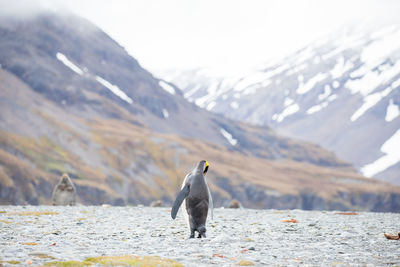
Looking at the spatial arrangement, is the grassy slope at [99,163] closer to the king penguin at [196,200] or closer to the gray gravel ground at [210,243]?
the gray gravel ground at [210,243]

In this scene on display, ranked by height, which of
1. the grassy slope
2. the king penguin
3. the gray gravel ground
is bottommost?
the gray gravel ground

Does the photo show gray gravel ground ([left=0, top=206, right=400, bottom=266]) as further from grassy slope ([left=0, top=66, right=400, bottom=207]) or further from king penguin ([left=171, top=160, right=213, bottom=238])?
grassy slope ([left=0, top=66, right=400, bottom=207])

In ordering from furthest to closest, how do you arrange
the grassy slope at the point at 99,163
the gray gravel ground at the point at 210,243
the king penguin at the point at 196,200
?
the grassy slope at the point at 99,163, the king penguin at the point at 196,200, the gray gravel ground at the point at 210,243

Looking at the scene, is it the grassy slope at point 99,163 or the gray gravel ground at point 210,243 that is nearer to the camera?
the gray gravel ground at point 210,243

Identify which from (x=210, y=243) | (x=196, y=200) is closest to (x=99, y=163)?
(x=196, y=200)

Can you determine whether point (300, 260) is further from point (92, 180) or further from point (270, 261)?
point (92, 180)

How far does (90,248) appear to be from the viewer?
452 inches

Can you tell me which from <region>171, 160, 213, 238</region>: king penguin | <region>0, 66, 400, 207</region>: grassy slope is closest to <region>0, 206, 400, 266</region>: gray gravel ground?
<region>171, 160, 213, 238</region>: king penguin

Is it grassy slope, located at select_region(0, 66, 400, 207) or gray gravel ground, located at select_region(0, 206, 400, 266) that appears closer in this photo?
gray gravel ground, located at select_region(0, 206, 400, 266)

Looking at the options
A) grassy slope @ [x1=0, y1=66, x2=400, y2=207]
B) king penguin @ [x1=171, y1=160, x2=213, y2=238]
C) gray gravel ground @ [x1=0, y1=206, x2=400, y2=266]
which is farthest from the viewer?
grassy slope @ [x1=0, y1=66, x2=400, y2=207]

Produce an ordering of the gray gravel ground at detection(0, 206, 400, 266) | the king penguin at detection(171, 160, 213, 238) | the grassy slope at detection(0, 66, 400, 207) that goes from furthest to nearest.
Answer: the grassy slope at detection(0, 66, 400, 207), the king penguin at detection(171, 160, 213, 238), the gray gravel ground at detection(0, 206, 400, 266)

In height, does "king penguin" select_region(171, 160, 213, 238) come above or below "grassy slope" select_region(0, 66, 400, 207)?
below

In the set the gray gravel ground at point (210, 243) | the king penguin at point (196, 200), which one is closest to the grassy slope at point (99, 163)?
the gray gravel ground at point (210, 243)

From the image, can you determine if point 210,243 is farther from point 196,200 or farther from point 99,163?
point 99,163
